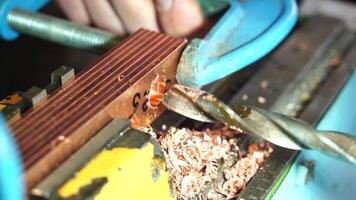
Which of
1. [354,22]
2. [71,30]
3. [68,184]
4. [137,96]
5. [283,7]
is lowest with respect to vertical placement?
[68,184]

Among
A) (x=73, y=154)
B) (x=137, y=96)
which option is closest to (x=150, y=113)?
(x=137, y=96)

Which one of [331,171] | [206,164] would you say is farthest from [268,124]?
[331,171]

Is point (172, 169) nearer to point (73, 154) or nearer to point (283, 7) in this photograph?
point (73, 154)

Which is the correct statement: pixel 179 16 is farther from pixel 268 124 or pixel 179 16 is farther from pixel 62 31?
pixel 268 124

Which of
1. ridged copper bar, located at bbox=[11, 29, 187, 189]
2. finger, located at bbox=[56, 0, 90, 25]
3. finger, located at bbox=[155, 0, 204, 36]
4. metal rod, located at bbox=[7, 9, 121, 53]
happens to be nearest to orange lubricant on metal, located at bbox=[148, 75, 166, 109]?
ridged copper bar, located at bbox=[11, 29, 187, 189]

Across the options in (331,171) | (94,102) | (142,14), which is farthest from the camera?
(142,14)

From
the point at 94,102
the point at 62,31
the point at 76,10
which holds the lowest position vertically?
the point at 94,102

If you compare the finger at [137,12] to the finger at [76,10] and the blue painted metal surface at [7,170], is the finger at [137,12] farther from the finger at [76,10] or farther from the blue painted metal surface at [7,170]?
the blue painted metal surface at [7,170]

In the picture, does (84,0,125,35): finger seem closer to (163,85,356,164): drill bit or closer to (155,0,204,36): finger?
(155,0,204,36): finger
